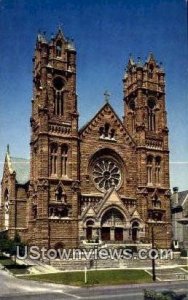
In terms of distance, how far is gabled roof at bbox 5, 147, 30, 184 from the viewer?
56.5m

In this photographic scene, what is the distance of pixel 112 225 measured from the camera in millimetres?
52562

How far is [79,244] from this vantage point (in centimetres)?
5034

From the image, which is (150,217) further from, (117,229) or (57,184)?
(57,184)

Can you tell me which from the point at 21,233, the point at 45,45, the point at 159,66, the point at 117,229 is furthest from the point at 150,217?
the point at 45,45

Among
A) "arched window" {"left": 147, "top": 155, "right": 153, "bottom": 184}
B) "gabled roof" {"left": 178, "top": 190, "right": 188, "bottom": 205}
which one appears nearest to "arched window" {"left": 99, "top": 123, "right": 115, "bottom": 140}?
"arched window" {"left": 147, "top": 155, "right": 153, "bottom": 184}

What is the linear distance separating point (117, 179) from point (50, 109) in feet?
37.6

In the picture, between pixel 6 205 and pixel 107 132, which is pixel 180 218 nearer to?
pixel 107 132

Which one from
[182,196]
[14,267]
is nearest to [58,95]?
[14,267]

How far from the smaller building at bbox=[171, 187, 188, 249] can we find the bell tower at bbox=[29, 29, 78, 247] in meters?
16.6

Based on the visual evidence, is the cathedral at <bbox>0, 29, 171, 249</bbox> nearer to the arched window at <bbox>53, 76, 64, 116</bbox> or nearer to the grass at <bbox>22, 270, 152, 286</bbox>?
the arched window at <bbox>53, 76, 64, 116</bbox>

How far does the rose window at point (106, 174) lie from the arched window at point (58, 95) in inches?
289

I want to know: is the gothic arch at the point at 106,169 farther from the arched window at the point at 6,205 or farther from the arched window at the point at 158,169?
the arched window at the point at 6,205

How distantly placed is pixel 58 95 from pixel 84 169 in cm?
899

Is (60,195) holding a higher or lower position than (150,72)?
lower
